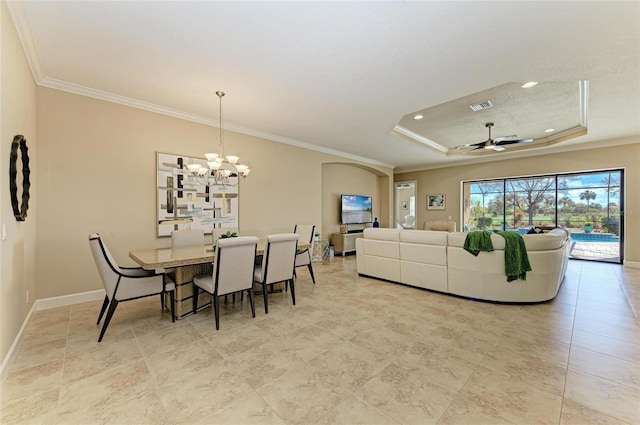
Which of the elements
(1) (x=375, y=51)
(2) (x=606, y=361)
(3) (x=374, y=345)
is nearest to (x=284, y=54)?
(1) (x=375, y=51)

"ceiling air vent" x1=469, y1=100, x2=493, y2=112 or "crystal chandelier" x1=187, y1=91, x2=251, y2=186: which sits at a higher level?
"ceiling air vent" x1=469, y1=100, x2=493, y2=112

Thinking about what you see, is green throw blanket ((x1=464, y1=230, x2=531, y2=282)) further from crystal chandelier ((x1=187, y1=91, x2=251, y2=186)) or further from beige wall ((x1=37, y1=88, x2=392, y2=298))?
beige wall ((x1=37, y1=88, x2=392, y2=298))

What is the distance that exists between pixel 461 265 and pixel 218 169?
3.52 meters

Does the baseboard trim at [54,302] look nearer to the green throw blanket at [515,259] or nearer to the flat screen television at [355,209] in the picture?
the green throw blanket at [515,259]

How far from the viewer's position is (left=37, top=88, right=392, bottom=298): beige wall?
3.26 m

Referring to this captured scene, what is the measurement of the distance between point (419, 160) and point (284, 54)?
246 inches

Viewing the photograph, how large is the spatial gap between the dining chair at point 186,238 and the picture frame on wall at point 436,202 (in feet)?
23.9

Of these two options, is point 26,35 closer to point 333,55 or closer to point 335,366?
point 333,55

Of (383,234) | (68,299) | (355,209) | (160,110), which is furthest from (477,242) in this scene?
(68,299)

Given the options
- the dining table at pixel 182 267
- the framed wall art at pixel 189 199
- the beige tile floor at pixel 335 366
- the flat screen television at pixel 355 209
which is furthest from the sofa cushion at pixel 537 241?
the flat screen television at pixel 355 209

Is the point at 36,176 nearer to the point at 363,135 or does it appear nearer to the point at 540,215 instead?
the point at 363,135

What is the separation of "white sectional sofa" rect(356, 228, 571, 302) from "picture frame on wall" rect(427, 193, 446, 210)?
15.6 ft

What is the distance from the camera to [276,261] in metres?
3.28

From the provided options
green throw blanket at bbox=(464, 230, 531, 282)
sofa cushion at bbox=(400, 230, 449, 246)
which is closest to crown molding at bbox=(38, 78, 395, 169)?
sofa cushion at bbox=(400, 230, 449, 246)
